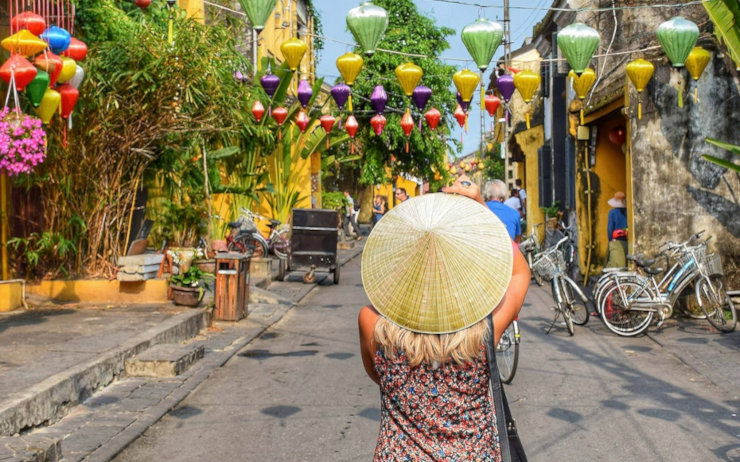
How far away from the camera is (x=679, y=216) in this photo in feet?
43.4

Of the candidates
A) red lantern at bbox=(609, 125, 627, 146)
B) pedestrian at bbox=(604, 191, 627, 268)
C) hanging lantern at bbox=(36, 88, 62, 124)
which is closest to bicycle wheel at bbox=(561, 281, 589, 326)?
pedestrian at bbox=(604, 191, 627, 268)

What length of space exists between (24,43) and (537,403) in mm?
5912

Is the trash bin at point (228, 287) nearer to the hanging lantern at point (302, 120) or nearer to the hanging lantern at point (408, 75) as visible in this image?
the hanging lantern at point (408, 75)

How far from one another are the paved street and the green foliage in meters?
23.8

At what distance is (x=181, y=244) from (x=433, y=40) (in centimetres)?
2352

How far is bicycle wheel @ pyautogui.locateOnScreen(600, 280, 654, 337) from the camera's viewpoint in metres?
11.4

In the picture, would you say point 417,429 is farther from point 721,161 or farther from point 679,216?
point 679,216

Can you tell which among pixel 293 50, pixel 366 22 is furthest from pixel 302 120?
pixel 366 22

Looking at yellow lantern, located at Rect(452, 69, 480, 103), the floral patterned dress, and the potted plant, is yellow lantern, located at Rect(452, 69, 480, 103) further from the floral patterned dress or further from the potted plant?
the floral patterned dress

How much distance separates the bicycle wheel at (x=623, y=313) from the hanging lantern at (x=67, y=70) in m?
6.89

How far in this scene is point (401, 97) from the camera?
35250mm

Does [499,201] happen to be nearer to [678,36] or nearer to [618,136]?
[678,36]

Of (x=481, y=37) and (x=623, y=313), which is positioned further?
(x=623, y=313)

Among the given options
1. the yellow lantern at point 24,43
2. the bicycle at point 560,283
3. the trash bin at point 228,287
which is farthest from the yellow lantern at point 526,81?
the yellow lantern at point 24,43
